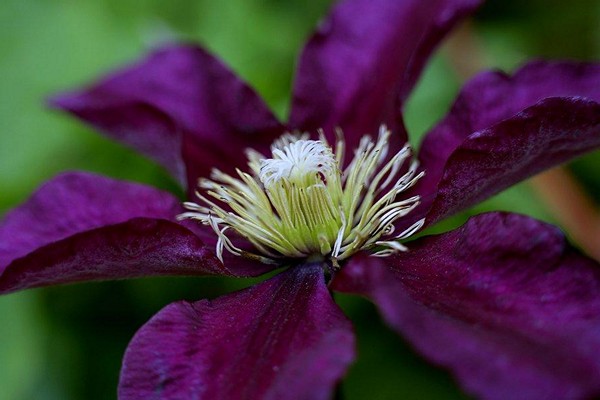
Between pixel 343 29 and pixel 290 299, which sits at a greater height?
pixel 343 29

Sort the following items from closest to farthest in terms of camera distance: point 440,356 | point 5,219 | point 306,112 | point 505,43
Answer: point 440,356
point 5,219
point 306,112
point 505,43

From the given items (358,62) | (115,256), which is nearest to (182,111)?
(358,62)

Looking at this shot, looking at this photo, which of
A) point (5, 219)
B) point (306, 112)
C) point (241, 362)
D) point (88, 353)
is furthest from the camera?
point (88, 353)

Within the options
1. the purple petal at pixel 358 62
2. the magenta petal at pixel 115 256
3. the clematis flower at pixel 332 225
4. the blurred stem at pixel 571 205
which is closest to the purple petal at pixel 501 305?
the clematis flower at pixel 332 225

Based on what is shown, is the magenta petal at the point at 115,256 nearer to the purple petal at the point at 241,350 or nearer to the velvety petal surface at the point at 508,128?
the purple petal at the point at 241,350

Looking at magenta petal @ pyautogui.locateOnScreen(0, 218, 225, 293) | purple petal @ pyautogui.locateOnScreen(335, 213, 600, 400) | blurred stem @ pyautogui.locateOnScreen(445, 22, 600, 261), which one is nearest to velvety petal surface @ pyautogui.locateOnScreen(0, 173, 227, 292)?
magenta petal @ pyautogui.locateOnScreen(0, 218, 225, 293)

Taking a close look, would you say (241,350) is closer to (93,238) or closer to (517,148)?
(93,238)

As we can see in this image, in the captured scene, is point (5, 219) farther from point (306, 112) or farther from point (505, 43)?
point (505, 43)

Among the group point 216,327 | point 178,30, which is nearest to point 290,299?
point 216,327
